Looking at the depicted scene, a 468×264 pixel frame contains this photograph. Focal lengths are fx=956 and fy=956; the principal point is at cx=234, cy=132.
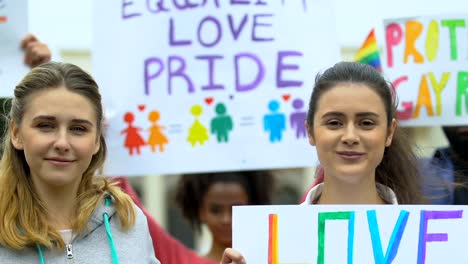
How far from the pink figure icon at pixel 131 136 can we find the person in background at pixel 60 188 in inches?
39.6

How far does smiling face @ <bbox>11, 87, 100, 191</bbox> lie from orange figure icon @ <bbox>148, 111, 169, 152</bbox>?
1.13m

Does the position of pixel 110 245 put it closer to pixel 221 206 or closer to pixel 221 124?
pixel 221 124

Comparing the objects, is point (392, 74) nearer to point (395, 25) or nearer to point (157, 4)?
point (395, 25)

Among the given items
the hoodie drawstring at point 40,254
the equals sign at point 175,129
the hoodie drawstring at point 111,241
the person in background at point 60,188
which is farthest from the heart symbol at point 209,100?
the hoodie drawstring at point 40,254

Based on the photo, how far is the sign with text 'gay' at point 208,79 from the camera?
386 centimetres

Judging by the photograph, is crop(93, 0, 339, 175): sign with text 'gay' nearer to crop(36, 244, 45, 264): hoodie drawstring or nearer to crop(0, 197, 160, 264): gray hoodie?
crop(0, 197, 160, 264): gray hoodie

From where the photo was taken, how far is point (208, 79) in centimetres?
395

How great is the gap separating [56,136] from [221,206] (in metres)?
1.52

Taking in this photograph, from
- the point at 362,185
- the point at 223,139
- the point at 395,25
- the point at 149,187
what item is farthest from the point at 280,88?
the point at 149,187

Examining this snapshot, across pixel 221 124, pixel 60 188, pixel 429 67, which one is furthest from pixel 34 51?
pixel 429 67

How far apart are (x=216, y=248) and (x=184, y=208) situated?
364mm

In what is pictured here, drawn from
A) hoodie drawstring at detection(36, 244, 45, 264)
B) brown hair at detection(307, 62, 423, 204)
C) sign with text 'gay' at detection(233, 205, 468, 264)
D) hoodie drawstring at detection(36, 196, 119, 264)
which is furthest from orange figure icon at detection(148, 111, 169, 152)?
hoodie drawstring at detection(36, 244, 45, 264)

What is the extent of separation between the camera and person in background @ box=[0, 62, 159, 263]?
263 cm

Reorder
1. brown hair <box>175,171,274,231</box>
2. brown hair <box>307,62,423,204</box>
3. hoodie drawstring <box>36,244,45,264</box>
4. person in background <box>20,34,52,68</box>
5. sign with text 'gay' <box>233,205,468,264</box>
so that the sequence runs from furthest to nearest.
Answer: brown hair <box>175,171,274,231</box>
person in background <box>20,34,52,68</box>
brown hair <box>307,62,423,204</box>
sign with text 'gay' <box>233,205,468,264</box>
hoodie drawstring <box>36,244,45,264</box>
